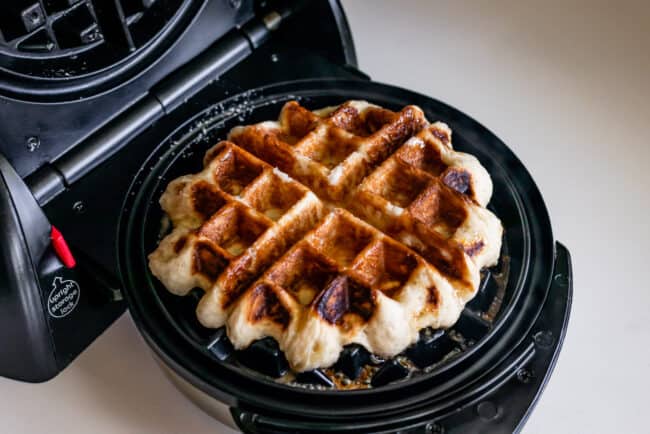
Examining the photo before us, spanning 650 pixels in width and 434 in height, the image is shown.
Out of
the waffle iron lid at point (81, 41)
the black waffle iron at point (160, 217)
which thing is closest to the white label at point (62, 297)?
the black waffle iron at point (160, 217)

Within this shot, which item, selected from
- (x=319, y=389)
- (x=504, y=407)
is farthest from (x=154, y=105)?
(x=504, y=407)

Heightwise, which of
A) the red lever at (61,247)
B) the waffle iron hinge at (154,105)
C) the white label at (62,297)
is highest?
the waffle iron hinge at (154,105)

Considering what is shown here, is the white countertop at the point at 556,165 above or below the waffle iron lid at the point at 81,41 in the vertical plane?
above

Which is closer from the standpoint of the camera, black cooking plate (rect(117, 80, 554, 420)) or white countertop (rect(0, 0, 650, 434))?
black cooking plate (rect(117, 80, 554, 420))

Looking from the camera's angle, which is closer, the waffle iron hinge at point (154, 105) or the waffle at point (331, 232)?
the waffle at point (331, 232)

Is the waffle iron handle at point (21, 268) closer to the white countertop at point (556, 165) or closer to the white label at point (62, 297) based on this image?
the white label at point (62, 297)

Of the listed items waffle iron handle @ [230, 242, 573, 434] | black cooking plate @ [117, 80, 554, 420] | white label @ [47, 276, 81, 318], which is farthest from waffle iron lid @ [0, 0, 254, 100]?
waffle iron handle @ [230, 242, 573, 434]

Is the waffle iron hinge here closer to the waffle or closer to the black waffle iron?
the black waffle iron
